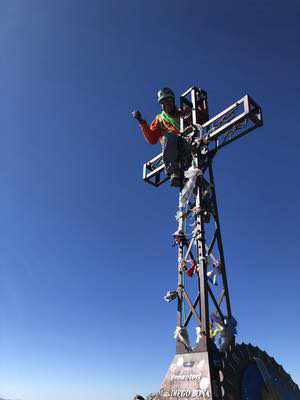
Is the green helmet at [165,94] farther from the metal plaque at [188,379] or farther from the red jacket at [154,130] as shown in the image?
the metal plaque at [188,379]

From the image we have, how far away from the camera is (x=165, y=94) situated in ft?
34.6

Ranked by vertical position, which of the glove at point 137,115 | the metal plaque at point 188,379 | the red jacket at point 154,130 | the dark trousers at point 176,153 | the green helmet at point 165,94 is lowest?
the metal plaque at point 188,379

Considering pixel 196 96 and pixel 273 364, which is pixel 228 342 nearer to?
pixel 273 364

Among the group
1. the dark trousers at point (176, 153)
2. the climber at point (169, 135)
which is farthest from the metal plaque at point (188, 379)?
the dark trousers at point (176, 153)

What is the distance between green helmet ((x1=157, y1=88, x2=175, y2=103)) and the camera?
10.5m

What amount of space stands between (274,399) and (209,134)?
23.1 feet

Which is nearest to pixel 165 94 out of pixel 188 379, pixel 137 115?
pixel 137 115

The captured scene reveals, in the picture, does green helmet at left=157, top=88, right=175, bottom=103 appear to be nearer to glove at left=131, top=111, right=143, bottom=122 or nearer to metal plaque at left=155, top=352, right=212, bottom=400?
glove at left=131, top=111, right=143, bottom=122

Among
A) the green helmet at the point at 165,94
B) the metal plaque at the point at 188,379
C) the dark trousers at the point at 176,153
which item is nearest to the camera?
the metal plaque at the point at 188,379

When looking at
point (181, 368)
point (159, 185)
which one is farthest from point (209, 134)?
point (181, 368)

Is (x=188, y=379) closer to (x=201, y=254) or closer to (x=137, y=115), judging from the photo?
(x=201, y=254)

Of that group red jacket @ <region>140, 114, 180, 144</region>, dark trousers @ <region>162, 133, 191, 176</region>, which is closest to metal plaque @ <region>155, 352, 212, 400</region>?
dark trousers @ <region>162, 133, 191, 176</region>

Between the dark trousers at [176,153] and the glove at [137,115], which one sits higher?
the glove at [137,115]

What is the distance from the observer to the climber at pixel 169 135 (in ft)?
32.2
